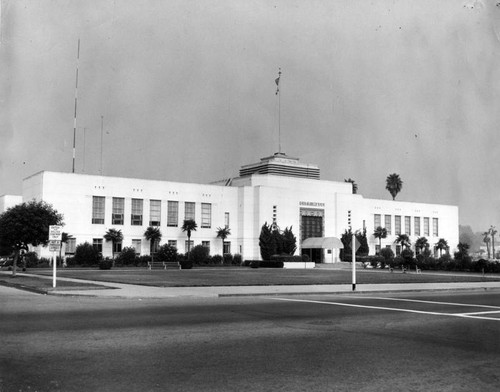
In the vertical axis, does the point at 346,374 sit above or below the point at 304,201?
below

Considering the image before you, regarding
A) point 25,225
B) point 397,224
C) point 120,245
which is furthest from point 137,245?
point 397,224

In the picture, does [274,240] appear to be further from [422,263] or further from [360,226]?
[422,263]

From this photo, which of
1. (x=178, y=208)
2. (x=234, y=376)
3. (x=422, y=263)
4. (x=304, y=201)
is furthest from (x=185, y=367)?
(x=304, y=201)

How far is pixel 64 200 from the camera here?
77.8 meters

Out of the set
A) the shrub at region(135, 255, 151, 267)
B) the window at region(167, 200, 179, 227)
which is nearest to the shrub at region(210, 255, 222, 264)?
the window at region(167, 200, 179, 227)

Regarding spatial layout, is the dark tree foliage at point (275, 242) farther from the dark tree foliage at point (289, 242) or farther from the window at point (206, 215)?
the window at point (206, 215)

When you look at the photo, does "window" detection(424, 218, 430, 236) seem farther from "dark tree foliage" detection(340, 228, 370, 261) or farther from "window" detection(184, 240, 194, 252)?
"window" detection(184, 240, 194, 252)

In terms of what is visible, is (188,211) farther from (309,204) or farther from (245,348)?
(245,348)

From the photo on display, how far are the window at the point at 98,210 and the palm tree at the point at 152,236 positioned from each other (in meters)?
6.56

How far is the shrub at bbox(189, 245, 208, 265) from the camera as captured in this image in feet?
269

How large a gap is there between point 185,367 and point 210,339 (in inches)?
109

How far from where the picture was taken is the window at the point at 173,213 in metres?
86.8

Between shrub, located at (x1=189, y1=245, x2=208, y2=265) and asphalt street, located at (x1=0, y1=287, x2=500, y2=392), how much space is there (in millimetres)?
63950

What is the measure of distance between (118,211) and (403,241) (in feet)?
183
